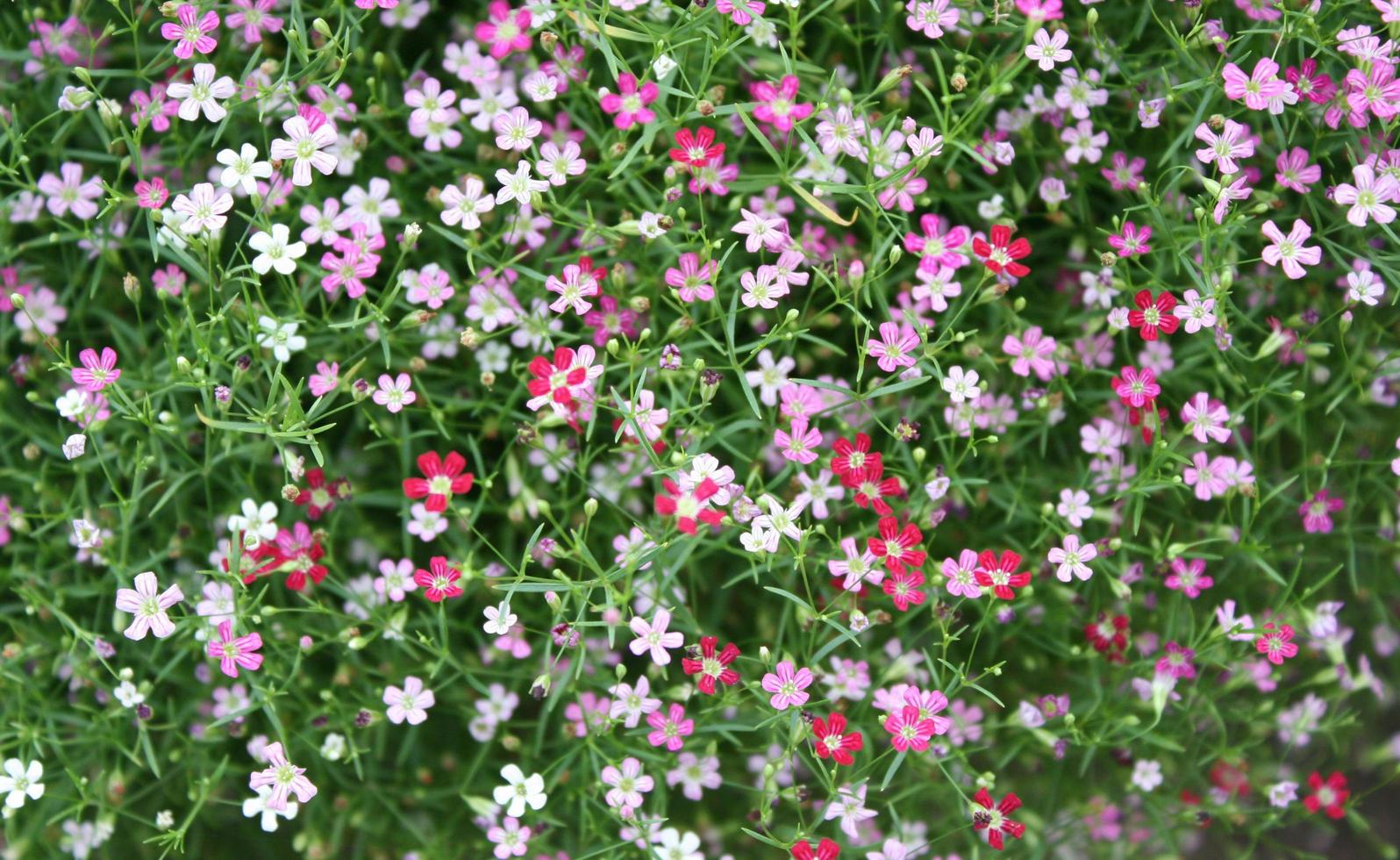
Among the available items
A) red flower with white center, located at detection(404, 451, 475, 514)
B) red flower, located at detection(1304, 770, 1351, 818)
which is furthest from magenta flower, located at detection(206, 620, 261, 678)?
red flower, located at detection(1304, 770, 1351, 818)

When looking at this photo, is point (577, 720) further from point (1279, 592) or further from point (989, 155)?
point (1279, 592)

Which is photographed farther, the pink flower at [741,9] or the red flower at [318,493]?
the red flower at [318,493]

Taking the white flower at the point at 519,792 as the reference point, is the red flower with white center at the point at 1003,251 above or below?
above

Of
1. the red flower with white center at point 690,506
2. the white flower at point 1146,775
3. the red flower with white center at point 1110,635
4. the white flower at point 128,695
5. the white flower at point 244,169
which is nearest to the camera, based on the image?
the red flower with white center at point 690,506

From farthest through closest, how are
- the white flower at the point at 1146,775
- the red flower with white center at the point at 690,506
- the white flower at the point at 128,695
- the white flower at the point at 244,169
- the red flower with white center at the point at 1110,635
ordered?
1. the white flower at the point at 1146,775
2. the red flower with white center at the point at 1110,635
3. the white flower at the point at 128,695
4. the white flower at the point at 244,169
5. the red flower with white center at the point at 690,506

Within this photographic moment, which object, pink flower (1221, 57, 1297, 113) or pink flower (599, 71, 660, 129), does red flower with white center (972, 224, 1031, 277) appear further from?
pink flower (599, 71, 660, 129)

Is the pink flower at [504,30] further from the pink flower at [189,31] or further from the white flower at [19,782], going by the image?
the white flower at [19,782]

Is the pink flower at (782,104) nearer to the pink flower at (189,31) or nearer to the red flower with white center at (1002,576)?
the red flower with white center at (1002,576)

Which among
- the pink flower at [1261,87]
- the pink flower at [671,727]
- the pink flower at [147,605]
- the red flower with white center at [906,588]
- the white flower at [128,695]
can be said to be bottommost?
the white flower at [128,695]

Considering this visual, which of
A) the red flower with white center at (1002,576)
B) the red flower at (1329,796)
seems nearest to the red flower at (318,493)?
the red flower with white center at (1002,576)
